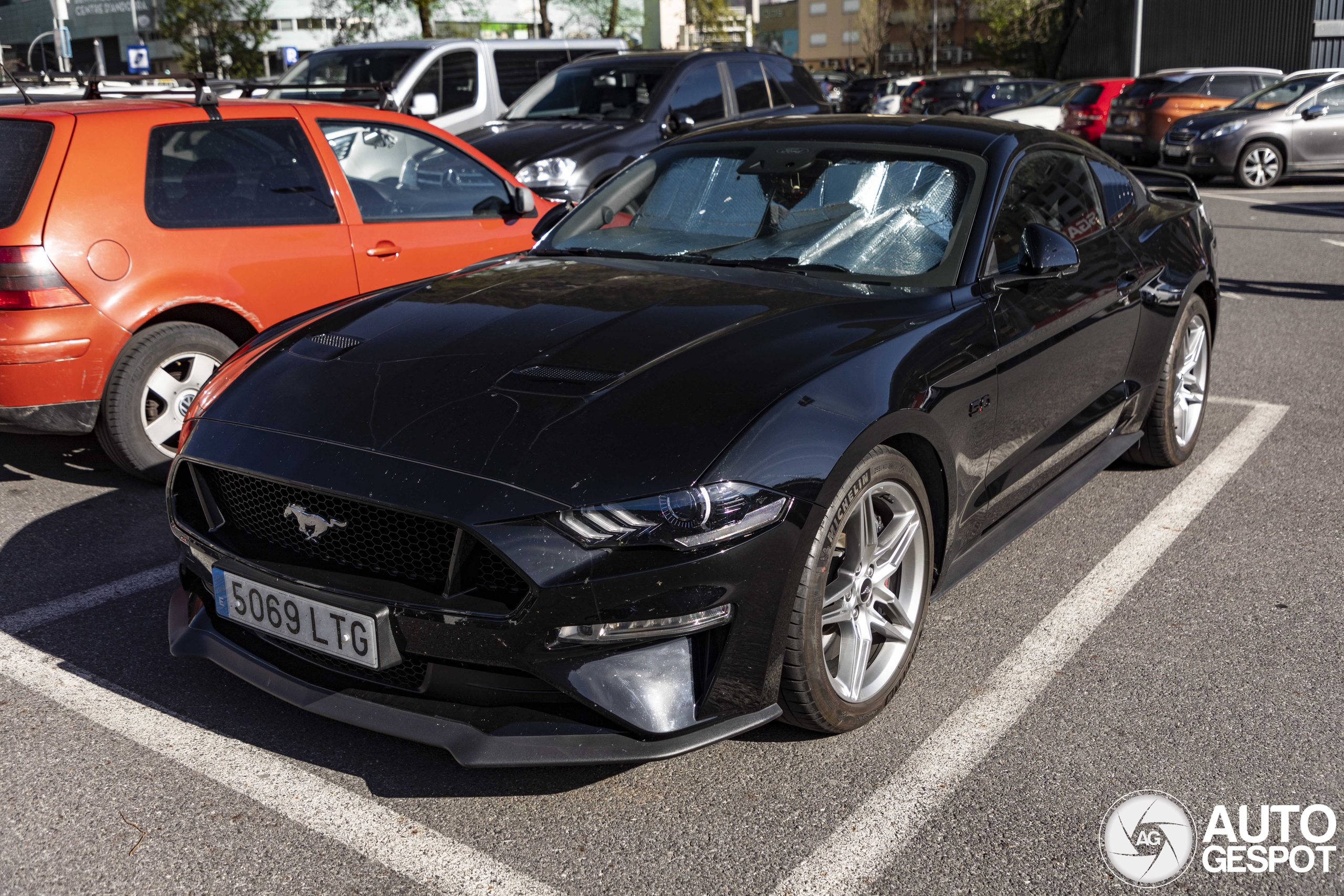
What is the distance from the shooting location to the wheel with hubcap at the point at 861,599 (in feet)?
8.95

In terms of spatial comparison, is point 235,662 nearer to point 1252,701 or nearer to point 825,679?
point 825,679

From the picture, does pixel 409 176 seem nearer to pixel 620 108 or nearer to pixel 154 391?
pixel 154 391

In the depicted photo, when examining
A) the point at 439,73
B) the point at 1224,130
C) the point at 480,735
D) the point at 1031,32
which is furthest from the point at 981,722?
the point at 1031,32

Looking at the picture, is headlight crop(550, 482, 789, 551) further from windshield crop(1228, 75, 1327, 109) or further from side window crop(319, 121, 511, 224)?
windshield crop(1228, 75, 1327, 109)

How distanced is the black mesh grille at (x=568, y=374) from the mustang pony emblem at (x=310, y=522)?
58cm

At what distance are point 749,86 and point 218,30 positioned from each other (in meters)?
30.3

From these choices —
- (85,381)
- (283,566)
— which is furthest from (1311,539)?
(85,381)

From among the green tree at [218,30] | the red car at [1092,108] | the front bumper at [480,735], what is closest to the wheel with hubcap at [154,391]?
the front bumper at [480,735]

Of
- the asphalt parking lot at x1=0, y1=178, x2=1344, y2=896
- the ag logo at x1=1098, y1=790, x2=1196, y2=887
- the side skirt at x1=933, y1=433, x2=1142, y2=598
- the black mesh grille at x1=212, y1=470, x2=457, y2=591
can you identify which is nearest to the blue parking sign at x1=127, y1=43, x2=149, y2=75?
the asphalt parking lot at x1=0, y1=178, x2=1344, y2=896

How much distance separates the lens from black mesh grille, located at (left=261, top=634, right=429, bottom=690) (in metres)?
2.65

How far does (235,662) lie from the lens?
2.88m

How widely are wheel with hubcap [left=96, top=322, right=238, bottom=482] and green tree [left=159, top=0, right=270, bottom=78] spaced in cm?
3193

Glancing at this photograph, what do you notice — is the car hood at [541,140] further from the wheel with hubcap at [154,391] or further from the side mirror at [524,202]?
the wheel with hubcap at [154,391]

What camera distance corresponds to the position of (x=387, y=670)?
270 centimetres
